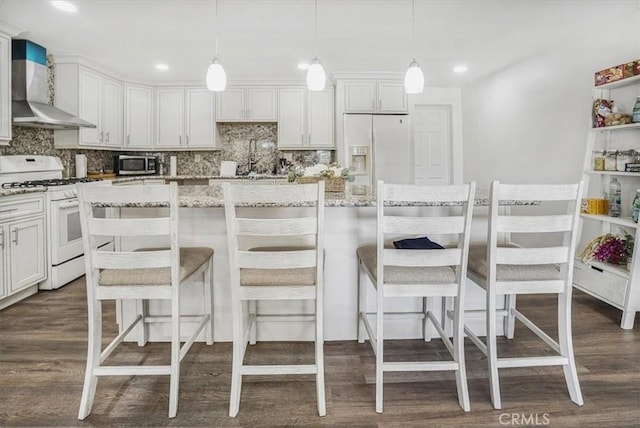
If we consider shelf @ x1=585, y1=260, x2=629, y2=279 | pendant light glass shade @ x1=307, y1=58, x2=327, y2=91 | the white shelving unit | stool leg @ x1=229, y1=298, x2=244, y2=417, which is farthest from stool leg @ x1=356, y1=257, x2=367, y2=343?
shelf @ x1=585, y1=260, x2=629, y2=279

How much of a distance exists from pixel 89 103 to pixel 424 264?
4.50 metres

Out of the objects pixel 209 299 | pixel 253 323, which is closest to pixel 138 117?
pixel 209 299

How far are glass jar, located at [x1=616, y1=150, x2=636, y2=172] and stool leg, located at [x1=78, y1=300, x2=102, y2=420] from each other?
3.58 metres

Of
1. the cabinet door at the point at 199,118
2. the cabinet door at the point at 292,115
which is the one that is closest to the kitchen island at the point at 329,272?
the cabinet door at the point at 292,115

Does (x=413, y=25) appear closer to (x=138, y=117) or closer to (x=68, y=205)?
(x=68, y=205)

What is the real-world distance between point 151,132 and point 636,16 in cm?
543

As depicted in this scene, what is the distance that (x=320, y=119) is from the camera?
551 centimetres

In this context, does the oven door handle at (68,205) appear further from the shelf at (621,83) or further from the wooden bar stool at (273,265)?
the shelf at (621,83)

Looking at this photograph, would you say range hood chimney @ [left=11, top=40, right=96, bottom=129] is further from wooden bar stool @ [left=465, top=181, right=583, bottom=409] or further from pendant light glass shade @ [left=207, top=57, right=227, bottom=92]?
wooden bar stool @ [left=465, top=181, right=583, bottom=409]

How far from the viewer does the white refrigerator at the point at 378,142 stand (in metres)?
5.02

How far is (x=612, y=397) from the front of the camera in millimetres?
1889

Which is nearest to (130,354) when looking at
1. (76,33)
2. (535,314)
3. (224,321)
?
(224,321)

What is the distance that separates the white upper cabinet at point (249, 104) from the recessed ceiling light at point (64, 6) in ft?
8.14

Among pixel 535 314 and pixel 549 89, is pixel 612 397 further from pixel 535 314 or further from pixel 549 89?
pixel 549 89
